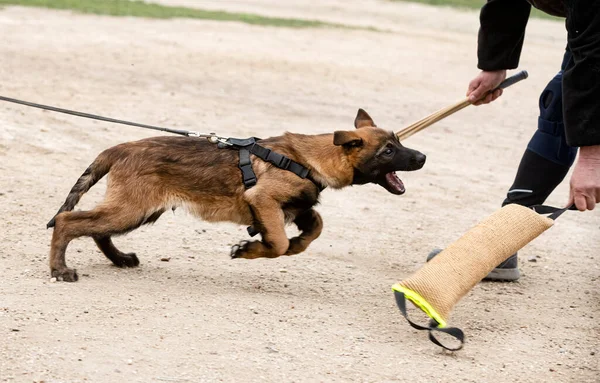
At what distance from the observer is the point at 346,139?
5484 mm

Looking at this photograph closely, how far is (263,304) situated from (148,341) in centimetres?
91

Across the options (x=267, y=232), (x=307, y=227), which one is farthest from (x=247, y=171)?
(x=307, y=227)

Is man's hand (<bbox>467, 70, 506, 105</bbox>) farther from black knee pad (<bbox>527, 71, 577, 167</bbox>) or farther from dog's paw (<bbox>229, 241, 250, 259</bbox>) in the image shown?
dog's paw (<bbox>229, 241, 250, 259</bbox>)

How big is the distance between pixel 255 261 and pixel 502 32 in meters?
2.16

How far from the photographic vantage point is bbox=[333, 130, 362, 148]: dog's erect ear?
544cm

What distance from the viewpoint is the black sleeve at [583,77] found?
177 inches

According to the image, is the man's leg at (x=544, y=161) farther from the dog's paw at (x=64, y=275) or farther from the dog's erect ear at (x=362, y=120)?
the dog's paw at (x=64, y=275)

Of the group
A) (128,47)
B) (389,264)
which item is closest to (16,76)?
(128,47)

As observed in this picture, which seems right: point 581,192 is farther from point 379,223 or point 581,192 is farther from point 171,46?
point 171,46

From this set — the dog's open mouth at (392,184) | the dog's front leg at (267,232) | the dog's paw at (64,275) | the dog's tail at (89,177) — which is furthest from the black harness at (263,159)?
the dog's paw at (64,275)

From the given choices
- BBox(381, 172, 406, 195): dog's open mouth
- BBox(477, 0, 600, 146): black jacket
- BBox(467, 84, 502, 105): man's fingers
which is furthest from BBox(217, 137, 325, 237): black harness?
BBox(477, 0, 600, 146): black jacket

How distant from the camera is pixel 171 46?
1410 cm

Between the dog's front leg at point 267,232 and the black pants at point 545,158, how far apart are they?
1.60 metres

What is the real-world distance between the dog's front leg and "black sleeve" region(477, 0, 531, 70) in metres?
1.68
